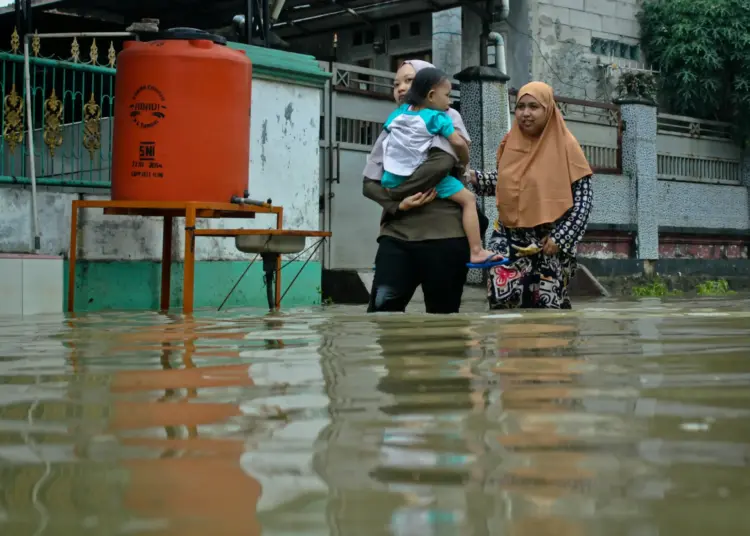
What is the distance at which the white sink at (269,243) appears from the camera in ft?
22.6

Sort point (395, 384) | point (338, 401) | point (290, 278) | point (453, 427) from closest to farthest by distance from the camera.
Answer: point (453, 427), point (338, 401), point (395, 384), point (290, 278)

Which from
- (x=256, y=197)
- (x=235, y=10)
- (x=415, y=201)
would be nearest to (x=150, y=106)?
(x=256, y=197)

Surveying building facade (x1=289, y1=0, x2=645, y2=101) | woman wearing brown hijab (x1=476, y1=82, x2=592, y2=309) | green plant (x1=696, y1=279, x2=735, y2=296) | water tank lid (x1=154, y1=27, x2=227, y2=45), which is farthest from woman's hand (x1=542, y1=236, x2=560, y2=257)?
building facade (x1=289, y1=0, x2=645, y2=101)

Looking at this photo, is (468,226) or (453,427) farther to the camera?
(468,226)

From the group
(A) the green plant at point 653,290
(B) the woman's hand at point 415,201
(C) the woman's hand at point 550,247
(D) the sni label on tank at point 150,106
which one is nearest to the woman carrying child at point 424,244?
(B) the woman's hand at point 415,201

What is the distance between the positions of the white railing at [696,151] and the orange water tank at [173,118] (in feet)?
39.8

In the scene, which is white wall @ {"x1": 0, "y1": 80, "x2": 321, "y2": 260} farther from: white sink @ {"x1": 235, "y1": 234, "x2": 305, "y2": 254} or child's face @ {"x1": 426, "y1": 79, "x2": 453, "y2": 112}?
child's face @ {"x1": 426, "y1": 79, "x2": 453, "y2": 112}

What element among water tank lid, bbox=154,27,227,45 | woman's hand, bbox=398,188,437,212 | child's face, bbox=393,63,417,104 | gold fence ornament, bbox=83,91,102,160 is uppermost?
water tank lid, bbox=154,27,227,45

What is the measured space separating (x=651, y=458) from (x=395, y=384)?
0.82m

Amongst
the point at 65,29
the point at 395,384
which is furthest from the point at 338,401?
the point at 65,29

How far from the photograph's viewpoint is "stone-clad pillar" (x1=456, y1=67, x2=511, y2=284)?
562 inches

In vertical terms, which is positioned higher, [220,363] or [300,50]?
[300,50]

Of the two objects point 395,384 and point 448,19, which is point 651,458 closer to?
point 395,384

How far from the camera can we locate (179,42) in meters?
6.73
